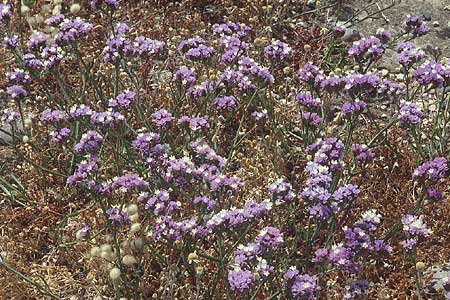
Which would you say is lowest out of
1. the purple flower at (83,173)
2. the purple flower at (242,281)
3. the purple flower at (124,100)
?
the purple flower at (242,281)

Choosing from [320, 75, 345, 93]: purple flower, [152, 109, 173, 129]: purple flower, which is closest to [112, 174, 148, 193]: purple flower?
[152, 109, 173, 129]: purple flower

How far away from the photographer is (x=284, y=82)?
17.0 ft

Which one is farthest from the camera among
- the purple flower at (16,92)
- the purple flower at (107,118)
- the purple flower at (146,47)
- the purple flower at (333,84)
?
the purple flower at (146,47)

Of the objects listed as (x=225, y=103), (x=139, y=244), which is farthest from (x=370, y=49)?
(x=139, y=244)

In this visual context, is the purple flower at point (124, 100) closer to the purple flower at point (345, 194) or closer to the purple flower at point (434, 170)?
the purple flower at point (345, 194)

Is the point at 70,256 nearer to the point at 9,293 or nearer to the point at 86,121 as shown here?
the point at 9,293

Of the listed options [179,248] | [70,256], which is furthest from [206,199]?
[70,256]

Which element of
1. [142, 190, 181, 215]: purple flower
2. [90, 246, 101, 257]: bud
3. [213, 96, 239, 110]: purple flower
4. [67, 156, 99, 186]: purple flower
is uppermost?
[67, 156, 99, 186]: purple flower

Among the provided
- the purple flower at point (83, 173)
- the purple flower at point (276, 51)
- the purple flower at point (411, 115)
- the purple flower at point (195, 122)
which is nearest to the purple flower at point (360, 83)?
the purple flower at point (411, 115)

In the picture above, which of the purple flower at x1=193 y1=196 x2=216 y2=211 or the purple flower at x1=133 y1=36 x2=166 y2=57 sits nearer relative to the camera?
the purple flower at x1=193 y1=196 x2=216 y2=211

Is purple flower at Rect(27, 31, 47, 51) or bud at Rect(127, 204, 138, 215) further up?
purple flower at Rect(27, 31, 47, 51)

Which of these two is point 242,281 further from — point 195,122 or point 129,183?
point 195,122

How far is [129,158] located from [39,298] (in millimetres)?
957

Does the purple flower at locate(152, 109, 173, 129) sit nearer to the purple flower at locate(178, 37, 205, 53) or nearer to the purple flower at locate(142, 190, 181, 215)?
the purple flower at locate(142, 190, 181, 215)
